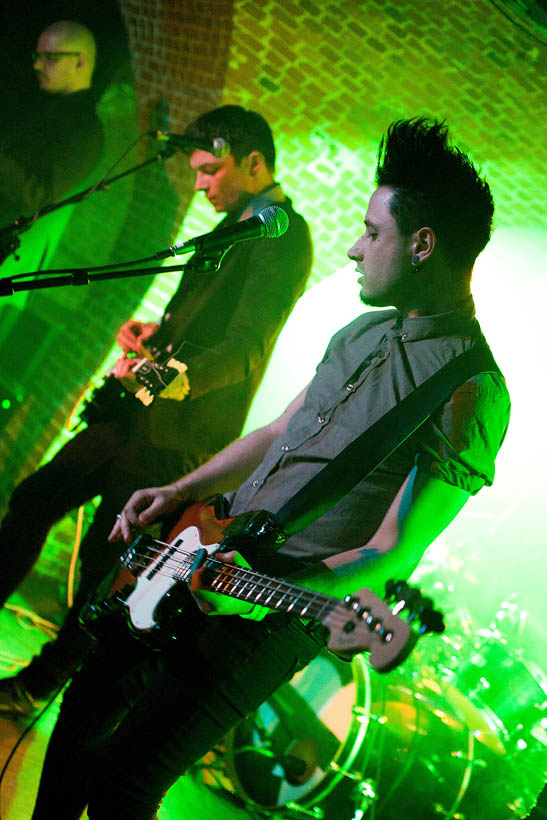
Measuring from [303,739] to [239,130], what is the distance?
11.0 feet

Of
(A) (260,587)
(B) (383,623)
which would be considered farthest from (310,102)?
(B) (383,623)

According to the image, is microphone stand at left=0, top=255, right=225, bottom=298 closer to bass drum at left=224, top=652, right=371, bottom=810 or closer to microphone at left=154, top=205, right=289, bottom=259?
microphone at left=154, top=205, right=289, bottom=259

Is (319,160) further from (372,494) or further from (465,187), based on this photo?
(372,494)

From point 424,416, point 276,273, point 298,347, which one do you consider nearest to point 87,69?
point 276,273

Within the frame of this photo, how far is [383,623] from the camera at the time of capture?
1.30m

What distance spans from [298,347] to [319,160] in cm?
122

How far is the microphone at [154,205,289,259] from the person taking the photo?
1.97 metres

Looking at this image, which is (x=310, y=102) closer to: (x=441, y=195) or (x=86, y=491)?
(x=441, y=195)

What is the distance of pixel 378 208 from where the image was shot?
2.22 meters

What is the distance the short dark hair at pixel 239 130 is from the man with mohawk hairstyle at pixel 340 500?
4.93 feet

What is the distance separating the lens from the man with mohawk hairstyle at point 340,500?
1.62 m

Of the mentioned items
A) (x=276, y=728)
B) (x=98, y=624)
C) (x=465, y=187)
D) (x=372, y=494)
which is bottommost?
(x=276, y=728)

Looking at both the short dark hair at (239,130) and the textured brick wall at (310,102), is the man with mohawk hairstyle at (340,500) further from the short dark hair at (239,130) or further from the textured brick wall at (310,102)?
the short dark hair at (239,130)

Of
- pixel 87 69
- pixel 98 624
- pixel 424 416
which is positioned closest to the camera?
pixel 424 416
